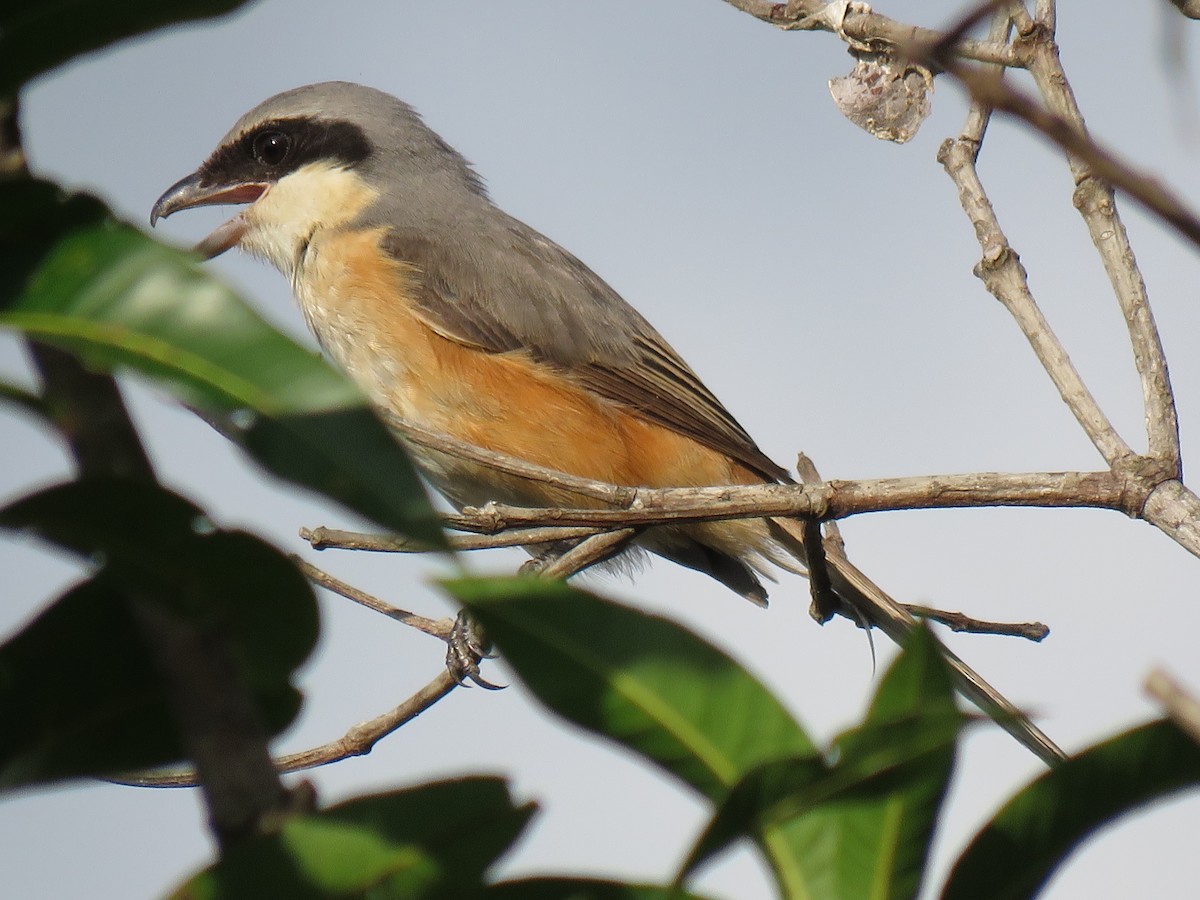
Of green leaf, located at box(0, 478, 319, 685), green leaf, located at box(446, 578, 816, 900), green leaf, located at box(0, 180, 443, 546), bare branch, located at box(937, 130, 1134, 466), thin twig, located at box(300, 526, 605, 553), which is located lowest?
green leaf, located at box(446, 578, 816, 900)

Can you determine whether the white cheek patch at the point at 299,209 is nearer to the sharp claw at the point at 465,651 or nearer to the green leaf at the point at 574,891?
the sharp claw at the point at 465,651

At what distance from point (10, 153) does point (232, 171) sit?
4466 mm

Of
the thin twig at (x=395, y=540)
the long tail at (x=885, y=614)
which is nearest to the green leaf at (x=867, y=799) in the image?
the thin twig at (x=395, y=540)

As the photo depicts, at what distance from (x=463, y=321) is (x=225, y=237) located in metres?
1.17

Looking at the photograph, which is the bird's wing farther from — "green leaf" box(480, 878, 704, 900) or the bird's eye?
"green leaf" box(480, 878, 704, 900)

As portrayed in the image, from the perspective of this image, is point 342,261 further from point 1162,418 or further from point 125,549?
point 125,549

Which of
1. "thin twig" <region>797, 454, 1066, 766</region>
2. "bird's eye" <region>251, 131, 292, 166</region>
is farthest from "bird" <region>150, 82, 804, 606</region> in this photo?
"thin twig" <region>797, 454, 1066, 766</region>

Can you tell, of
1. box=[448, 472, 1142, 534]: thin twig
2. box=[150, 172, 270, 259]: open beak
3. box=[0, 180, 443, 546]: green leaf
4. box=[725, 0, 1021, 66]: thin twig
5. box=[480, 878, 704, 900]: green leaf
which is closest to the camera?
box=[0, 180, 443, 546]: green leaf

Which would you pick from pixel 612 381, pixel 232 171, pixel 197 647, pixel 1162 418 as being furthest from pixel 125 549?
pixel 232 171

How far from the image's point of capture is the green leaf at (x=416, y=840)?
0.76 m

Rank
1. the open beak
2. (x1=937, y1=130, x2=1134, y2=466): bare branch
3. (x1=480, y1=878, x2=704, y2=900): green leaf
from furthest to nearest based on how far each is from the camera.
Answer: the open beak < (x1=937, y1=130, x2=1134, y2=466): bare branch < (x1=480, y1=878, x2=704, y2=900): green leaf

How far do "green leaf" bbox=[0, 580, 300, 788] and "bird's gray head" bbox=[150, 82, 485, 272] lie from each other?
160 inches

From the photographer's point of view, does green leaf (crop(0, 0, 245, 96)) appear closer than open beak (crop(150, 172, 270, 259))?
Yes

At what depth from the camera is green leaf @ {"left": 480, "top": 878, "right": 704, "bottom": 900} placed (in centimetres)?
81
